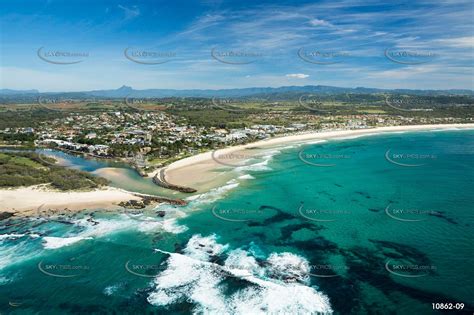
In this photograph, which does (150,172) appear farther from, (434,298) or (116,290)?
(434,298)

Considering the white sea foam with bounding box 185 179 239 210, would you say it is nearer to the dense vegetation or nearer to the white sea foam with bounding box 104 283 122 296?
the dense vegetation

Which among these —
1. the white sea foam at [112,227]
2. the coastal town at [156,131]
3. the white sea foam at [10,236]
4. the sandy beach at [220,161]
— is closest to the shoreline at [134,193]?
the sandy beach at [220,161]

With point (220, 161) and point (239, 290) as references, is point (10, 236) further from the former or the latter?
point (220, 161)

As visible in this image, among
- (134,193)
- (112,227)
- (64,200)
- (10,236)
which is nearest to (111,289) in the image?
(112,227)

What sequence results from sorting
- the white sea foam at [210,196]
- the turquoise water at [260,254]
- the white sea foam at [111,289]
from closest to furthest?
the turquoise water at [260,254] < the white sea foam at [111,289] < the white sea foam at [210,196]

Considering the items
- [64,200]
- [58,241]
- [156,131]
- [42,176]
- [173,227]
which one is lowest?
[58,241]

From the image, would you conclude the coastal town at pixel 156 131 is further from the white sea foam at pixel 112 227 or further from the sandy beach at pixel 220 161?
the white sea foam at pixel 112 227
